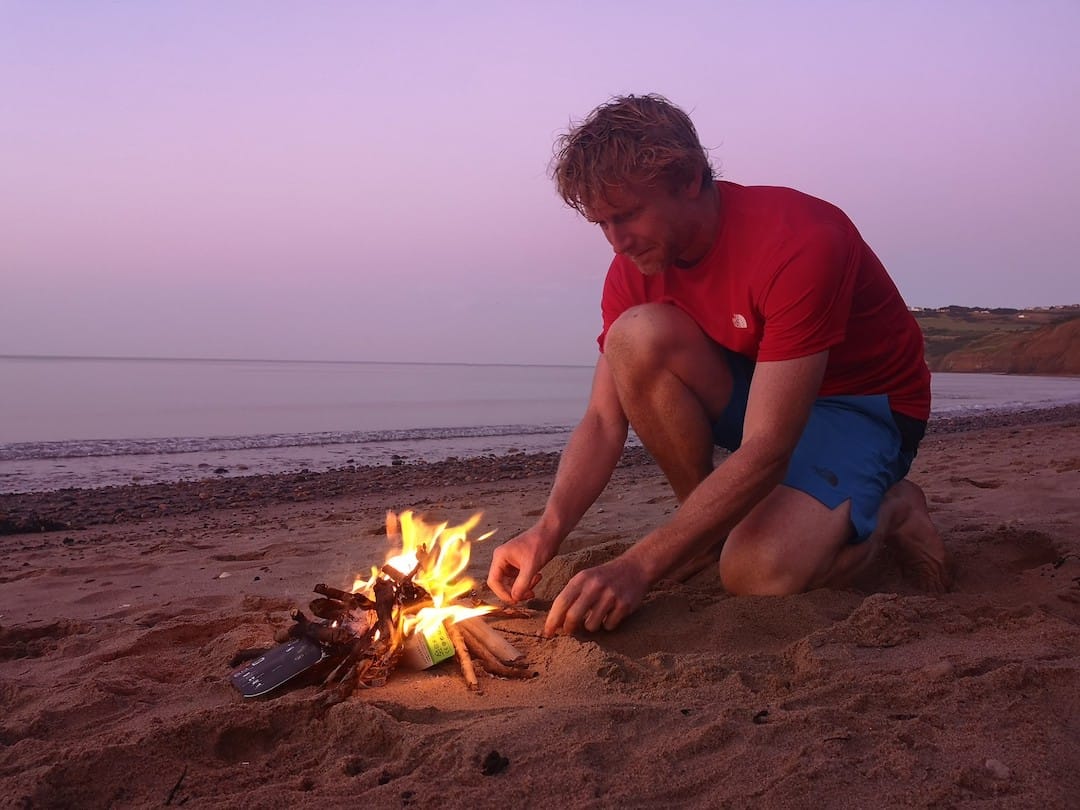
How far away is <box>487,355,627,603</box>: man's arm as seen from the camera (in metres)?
2.74

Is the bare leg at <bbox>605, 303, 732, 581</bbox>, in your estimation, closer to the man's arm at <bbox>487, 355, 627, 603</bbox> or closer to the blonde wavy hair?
the man's arm at <bbox>487, 355, 627, 603</bbox>

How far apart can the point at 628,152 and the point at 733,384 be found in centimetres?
101

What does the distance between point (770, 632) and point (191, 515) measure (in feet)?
15.5

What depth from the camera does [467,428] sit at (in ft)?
42.7

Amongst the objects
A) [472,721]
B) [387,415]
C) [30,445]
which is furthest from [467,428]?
[472,721]

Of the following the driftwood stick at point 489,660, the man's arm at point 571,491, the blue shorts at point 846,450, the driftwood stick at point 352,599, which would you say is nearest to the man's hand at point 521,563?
the man's arm at point 571,491

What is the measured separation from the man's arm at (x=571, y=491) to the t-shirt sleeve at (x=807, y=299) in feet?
2.40

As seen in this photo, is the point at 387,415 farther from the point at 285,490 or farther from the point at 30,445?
the point at 285,490

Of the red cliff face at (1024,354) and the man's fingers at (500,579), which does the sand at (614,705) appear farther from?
the red cliff face at (1024,354)

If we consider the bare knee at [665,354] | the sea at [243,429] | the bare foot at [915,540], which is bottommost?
the sea at [243,429]

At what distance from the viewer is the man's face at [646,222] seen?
258cm

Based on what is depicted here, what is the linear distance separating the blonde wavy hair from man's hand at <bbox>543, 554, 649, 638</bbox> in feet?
3.73

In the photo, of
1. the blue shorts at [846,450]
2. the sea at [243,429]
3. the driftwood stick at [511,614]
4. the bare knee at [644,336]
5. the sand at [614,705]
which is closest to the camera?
the sand at [614,705]

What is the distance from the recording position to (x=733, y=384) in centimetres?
311
